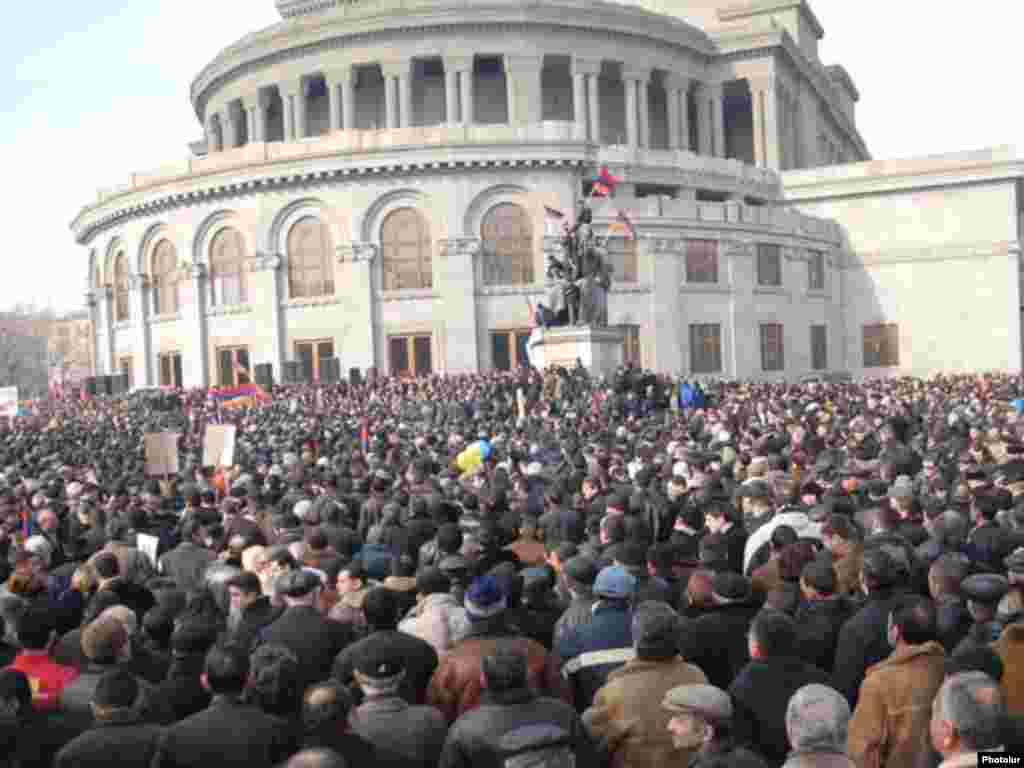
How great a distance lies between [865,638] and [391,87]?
60226mm

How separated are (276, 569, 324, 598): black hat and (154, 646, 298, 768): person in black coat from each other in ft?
6.70

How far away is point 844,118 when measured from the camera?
91750 millimetres

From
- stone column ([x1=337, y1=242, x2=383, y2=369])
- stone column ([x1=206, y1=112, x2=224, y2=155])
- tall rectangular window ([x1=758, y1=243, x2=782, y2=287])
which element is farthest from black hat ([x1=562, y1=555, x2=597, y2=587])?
stone column ([x1=206, y1=112, x2=224, y2=155])

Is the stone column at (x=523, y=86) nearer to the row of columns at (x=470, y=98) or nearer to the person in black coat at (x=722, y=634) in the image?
the row of columns at (x=470, y=98)

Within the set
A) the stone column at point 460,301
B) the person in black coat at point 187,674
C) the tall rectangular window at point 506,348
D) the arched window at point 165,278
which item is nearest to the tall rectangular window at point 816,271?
the tall rectangular window at point 506,348

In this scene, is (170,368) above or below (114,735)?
above

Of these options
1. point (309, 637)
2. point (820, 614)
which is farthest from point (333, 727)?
point (820, 614)

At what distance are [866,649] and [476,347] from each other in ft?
147

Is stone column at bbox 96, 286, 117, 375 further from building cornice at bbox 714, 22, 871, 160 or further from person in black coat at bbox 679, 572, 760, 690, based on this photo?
person in black coat at bbox 679, 572, 760, 690

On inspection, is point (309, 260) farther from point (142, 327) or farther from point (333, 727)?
point (333, 727)

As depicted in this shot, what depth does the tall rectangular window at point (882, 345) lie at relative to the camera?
208 feet

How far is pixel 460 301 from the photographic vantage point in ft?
166

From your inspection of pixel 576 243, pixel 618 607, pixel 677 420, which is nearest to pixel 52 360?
pixel 576 243

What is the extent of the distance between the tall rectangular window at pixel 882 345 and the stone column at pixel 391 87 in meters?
29.2
